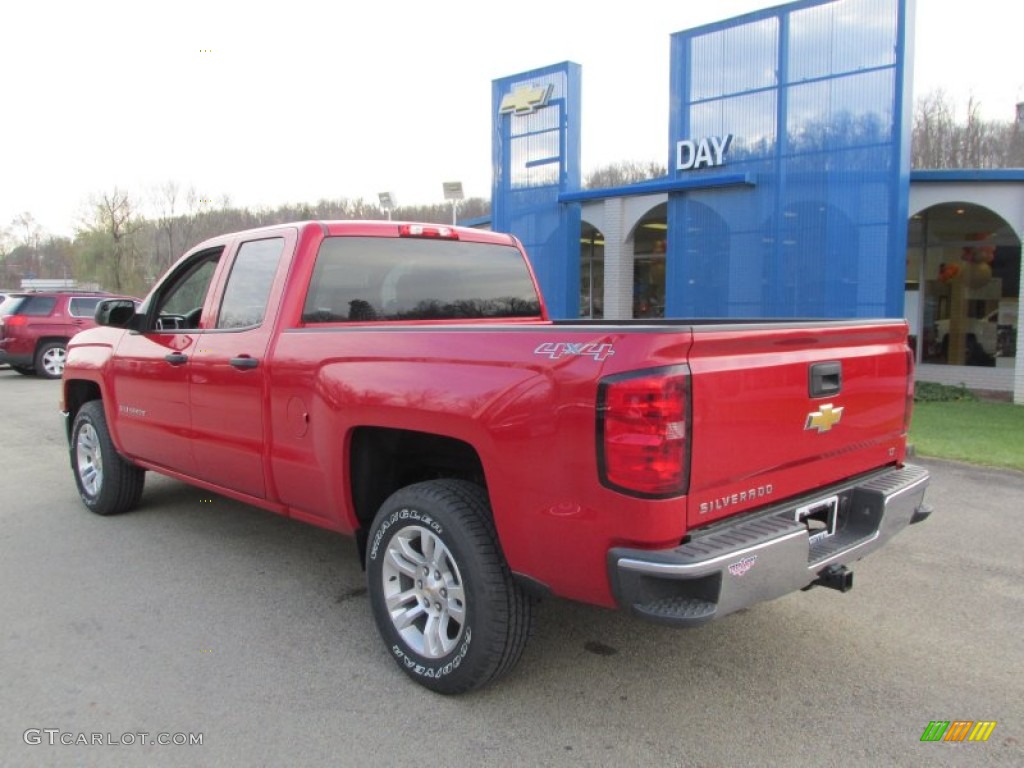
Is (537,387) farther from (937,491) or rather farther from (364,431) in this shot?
(937,491)

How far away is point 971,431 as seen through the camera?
361 inches

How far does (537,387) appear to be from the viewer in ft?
8.95

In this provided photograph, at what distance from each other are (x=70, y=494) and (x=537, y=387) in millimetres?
5583

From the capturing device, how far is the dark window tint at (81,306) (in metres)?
17.8

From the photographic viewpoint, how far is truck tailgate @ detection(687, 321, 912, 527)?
8.69 feet

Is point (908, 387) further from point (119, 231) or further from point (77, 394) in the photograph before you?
point (119, 231)

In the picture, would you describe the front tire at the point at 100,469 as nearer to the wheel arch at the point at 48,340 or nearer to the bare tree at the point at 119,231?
the wheel arch at the point at 48,340

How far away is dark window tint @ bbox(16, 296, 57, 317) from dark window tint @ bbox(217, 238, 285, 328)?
50.3 ft

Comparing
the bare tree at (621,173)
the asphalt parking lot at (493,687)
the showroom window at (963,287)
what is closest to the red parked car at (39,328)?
the asphalt parking lot at (493,687)

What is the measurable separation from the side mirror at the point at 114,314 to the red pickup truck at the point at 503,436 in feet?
1.29

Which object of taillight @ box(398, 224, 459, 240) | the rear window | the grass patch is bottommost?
the grass patch

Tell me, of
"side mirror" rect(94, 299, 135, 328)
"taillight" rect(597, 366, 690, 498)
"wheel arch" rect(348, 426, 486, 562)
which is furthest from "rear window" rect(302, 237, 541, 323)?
"taillight" rect(597, 366, 690, 498)

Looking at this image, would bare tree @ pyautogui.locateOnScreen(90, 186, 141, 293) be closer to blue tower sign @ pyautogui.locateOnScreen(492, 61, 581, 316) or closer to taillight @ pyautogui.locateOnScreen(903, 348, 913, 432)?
blue tower sign @ pyautogui.locateOnScreen(492, 61, 581, 316)

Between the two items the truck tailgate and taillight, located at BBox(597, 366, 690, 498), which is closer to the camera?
taillight, located at BBox(597, 366, 690, 498)
